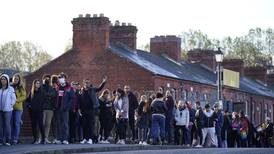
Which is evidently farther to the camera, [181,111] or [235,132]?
[235,132]

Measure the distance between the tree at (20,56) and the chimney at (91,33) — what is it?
165 feet

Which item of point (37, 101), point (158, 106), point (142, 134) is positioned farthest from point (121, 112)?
point (37, 101)

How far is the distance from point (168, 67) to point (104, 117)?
28.0 meters

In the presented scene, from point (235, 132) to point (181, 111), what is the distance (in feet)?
19.3

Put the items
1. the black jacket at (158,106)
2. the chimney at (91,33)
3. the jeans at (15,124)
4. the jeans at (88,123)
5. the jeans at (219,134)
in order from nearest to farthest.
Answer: the jeans at (15,124)
the jeans at (88,123)
the black jacket at (158,106)
the jeans at (219,134)
the chimney at (91,33)

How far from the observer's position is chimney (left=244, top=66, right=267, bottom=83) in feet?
255

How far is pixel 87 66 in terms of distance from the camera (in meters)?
46.8

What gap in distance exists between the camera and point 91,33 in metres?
46.0

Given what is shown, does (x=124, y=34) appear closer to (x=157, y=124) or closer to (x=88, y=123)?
(x=157, y=124)

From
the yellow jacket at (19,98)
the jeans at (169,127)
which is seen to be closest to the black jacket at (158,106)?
the jeans at (169,127)

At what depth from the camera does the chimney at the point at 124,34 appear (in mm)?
49125

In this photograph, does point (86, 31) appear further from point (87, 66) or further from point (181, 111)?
point (181, 111)

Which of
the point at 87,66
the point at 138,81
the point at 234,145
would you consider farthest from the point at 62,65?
the point at 234,145

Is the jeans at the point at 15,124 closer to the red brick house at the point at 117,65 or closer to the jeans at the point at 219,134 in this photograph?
the jeans at the point at 219,134
